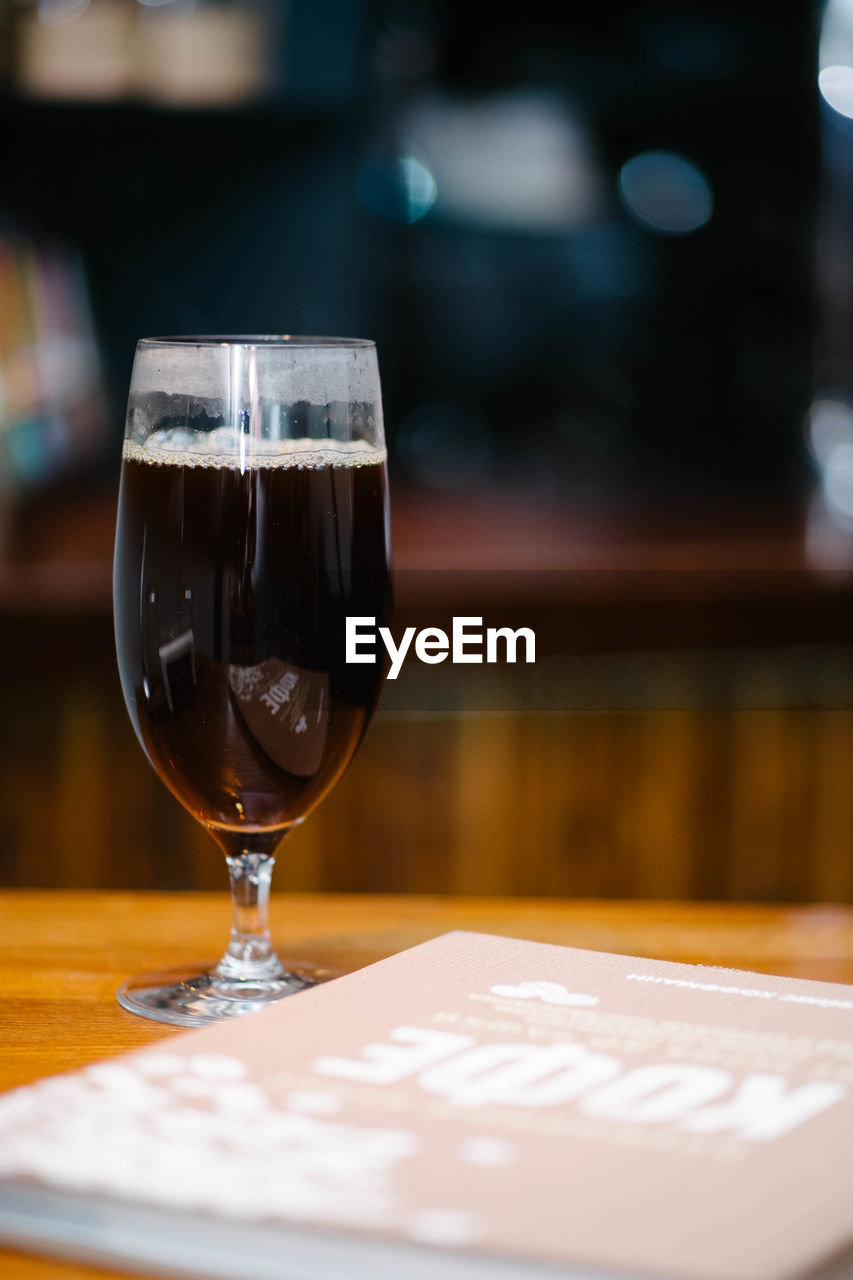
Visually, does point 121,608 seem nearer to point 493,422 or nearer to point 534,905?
point 534,905

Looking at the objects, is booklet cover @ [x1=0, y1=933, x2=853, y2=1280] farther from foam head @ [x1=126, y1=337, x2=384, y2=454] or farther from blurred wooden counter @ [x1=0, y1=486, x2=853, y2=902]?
blurred wooden counter @ [x1=0, y1=486, x2=853, y2=902]

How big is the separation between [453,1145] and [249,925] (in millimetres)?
252

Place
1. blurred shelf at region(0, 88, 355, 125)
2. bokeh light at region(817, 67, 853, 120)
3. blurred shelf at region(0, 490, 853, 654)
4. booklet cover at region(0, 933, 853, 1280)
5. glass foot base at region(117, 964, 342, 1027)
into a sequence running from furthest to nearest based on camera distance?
bokeh light at region(817, 67, 853, 120) → blurred shelf at region(0, 88, 355, 125) → blurred shelf at region(0, 490, 853, 654) → glass foot base at region(117, 964, 342, 1027) → booklet cover at region(0, 933, 853, 1280)

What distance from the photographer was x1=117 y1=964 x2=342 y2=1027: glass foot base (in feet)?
1.82

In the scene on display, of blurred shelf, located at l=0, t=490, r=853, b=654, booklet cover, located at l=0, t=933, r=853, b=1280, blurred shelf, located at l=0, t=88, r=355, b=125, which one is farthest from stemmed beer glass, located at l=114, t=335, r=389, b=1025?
blurred shelf, located at l=0, t=88, r=355, b=125

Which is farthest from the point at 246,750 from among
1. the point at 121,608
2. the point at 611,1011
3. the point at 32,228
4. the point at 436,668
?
the point at 32,228

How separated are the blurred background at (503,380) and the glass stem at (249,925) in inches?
53.7

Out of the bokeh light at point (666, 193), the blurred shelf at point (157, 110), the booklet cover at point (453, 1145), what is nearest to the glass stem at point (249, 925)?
the booklet cover at point (453, 1145)

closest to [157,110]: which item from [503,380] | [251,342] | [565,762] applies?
[503,380]

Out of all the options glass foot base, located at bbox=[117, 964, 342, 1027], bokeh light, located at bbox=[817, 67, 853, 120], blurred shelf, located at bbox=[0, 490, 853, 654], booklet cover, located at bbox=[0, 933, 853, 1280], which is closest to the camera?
booklet cover, located at bbox=[0, 933, 853, 1280]

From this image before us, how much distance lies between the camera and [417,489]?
307 cm

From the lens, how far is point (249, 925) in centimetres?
60

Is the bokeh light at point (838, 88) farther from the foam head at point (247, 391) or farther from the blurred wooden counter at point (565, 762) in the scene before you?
the foam head at point (247, 391)

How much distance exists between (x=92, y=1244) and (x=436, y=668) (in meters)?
1.67
